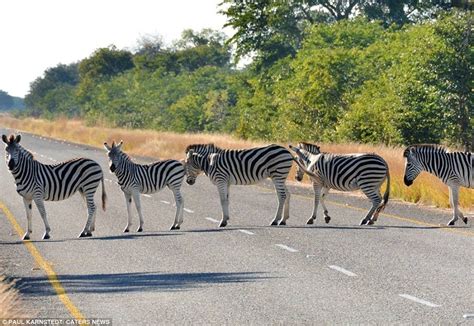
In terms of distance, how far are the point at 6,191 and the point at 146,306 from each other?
23.5m

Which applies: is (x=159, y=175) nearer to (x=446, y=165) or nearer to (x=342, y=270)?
(x=446, y=165)

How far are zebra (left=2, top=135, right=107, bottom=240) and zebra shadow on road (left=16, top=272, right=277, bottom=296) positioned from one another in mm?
6245

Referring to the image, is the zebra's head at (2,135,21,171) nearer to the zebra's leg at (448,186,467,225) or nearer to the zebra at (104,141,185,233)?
the zebra at (104,141,185,233)

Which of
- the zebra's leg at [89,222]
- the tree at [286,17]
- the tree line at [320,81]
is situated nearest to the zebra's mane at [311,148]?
the zebra's leg at [89,222]

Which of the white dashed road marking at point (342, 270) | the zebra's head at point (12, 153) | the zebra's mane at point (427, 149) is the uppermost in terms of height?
the zebra's mane at point (427, 149)

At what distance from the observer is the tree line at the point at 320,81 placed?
41.8m

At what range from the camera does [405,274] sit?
16531 mm

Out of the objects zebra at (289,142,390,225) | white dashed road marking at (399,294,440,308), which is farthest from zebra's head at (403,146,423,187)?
white dashed road marking at (399,294,440,308)

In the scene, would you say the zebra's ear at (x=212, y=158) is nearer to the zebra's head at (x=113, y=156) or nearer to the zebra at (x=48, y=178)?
the zebra's head at (x=113, y=156)

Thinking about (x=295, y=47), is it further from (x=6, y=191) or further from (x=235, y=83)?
(x=6, y=191)

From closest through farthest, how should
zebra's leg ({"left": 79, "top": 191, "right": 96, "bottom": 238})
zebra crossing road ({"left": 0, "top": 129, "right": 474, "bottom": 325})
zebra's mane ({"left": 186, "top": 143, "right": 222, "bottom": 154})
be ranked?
zebra crossing road ({"left": 0, "top": 129, "right": 474, "bottom": 325})
zebra's leg ({"left": 79, "top": 191, "right": 96, "bottom": 238})
zebra's mane ({"left": 186, "top": 143, "right": 222, "bottom": 154})

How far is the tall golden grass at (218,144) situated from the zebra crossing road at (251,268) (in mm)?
998

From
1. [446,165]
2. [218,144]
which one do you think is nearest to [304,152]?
[446,165]

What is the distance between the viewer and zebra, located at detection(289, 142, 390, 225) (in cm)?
2392
